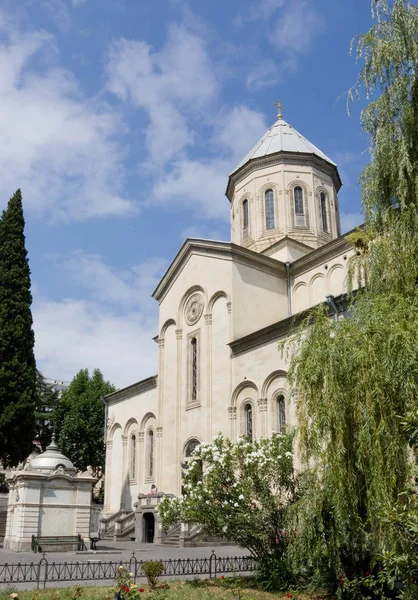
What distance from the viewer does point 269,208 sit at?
2880 cm

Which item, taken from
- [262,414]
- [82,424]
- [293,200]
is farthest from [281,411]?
[82,424]

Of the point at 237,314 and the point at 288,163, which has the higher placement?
the point at 288,163

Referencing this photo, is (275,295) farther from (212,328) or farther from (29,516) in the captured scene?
(29,516)

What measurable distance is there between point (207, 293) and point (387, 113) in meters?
15.5

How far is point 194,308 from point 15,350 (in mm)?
7943

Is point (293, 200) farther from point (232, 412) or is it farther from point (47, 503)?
point (47, 503)

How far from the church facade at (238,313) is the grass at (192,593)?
894 cm

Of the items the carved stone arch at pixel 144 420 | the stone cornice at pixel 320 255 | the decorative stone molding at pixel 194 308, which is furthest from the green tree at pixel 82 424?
the stone cornice at pixel 320 255

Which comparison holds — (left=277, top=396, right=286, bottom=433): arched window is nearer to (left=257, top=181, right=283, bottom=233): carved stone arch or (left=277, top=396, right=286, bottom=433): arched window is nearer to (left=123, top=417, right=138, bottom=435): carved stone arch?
(left=257, top=181, right=283, bottom=233): carved stone arch

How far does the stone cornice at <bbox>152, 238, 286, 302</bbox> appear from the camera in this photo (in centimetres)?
2439

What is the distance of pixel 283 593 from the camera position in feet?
34.2

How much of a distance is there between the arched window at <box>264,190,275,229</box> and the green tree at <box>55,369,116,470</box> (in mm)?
18046

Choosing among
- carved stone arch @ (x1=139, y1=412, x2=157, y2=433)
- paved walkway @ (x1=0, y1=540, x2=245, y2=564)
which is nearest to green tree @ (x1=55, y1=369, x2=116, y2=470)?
carved stone arch @ (x1=139, y1=412, x2=157, y2=433)

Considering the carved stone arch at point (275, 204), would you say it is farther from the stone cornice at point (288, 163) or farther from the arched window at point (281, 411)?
the arched window at point (281, 411)
